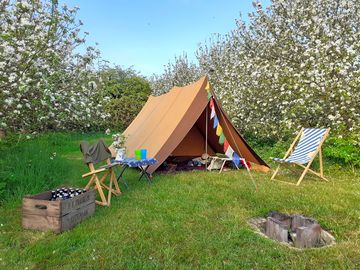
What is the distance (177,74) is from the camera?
62.5 feet

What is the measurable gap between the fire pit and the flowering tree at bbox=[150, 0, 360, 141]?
332cm

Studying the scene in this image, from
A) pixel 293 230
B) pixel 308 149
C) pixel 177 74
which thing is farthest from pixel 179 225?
pixel 177 74

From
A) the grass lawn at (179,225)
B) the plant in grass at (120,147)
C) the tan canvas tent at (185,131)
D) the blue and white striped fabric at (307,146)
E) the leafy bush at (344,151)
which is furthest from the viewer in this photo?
the leafy bush at (344,151)

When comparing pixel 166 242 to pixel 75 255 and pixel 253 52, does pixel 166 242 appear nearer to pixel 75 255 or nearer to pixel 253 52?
pixel 75 255

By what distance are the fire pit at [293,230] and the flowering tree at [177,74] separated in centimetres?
1445

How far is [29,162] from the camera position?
516 centimetres

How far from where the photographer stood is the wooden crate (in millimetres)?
3320

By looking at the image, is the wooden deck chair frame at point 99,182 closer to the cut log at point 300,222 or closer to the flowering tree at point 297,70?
the cut log at point 300,222

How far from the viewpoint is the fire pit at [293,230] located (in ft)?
9.98

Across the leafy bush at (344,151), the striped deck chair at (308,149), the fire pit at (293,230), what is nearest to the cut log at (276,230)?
the fire pit at (293,230)

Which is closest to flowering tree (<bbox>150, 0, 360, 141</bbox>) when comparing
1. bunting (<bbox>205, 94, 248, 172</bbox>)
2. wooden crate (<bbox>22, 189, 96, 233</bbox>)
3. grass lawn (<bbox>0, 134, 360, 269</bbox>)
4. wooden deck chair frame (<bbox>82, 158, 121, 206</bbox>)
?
grass lawn (<bbox>0, 134, 360, 269</bbox>)

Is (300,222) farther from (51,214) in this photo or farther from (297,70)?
(297,70)

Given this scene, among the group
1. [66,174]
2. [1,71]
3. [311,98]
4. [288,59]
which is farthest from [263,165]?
[1,71]

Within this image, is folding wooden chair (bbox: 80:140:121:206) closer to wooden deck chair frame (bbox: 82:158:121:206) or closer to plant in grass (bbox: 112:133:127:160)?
wooden deck chair frame (bbox: 82:158:121:206)
